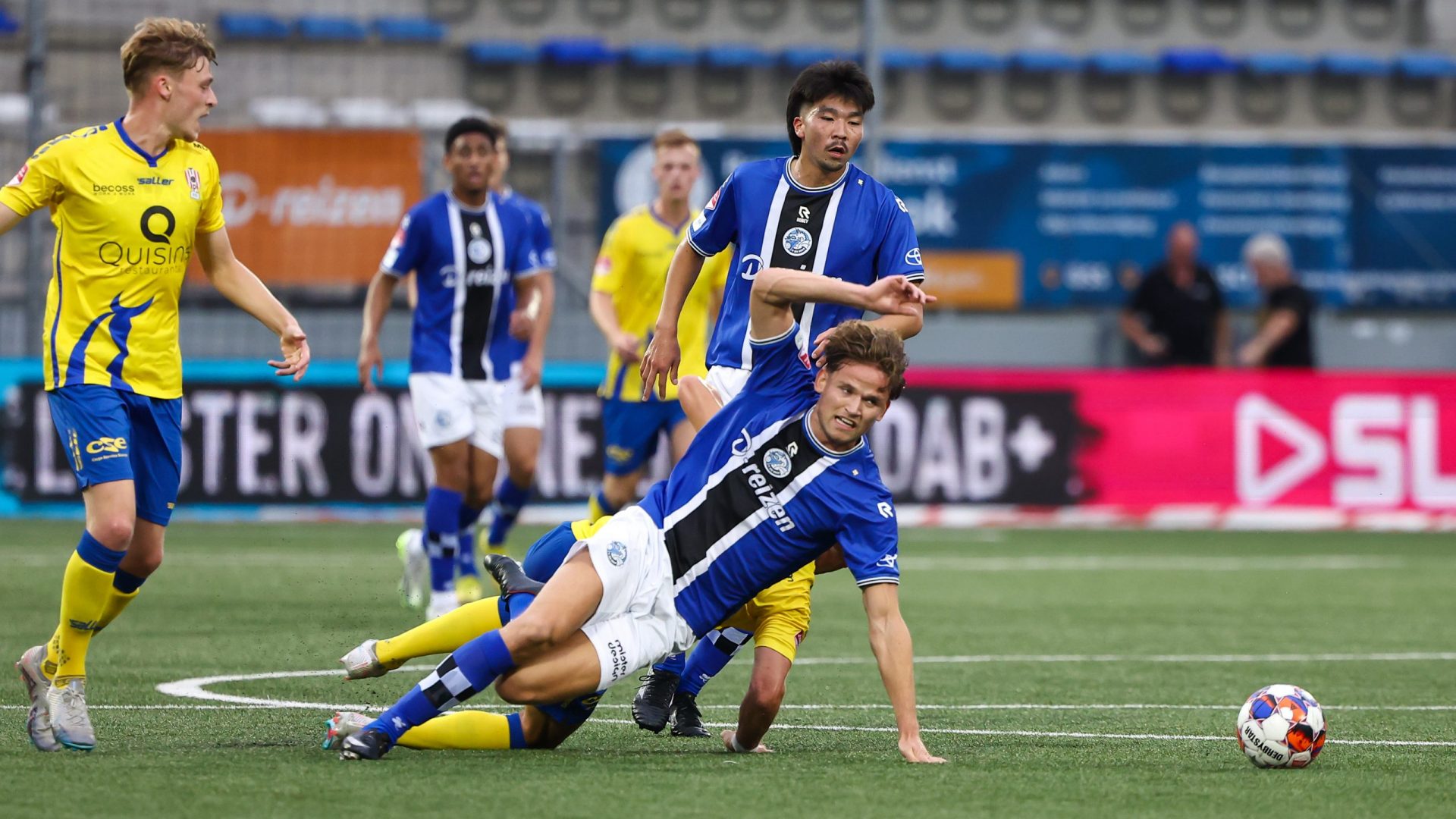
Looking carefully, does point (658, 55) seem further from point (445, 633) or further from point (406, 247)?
point (445, 633)

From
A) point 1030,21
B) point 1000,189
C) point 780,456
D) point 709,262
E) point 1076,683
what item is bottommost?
point 1076,683

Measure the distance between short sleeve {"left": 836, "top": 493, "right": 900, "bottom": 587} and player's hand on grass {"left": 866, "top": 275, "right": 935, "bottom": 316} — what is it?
0.56 metres

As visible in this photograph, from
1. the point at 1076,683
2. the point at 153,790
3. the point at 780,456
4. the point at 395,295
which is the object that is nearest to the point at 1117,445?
the point at 395,295

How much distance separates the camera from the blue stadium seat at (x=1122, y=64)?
82.1ft

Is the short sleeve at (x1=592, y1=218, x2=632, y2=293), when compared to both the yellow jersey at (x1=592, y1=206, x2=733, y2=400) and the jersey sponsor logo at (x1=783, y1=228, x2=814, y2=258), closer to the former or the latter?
the yellow jersey at (x1=592, y1=206, x2=733, y2=400)

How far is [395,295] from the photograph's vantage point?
57.4 feet

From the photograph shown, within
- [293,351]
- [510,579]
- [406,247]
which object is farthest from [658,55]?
[510,579]

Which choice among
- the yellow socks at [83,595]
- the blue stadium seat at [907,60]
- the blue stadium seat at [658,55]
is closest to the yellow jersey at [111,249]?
the yellow socks at [83,595]

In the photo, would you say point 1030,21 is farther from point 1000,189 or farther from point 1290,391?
point 1290,391

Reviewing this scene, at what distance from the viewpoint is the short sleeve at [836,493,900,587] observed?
227 inches

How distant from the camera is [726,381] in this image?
7.04 metres

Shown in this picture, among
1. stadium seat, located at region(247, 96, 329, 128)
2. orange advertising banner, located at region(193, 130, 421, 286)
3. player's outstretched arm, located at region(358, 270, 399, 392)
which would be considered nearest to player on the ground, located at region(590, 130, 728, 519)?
player's outstretched arm, located at region(358, 270, 399, 392)

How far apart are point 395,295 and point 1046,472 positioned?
222 inches

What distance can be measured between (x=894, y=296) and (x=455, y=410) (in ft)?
15.6
